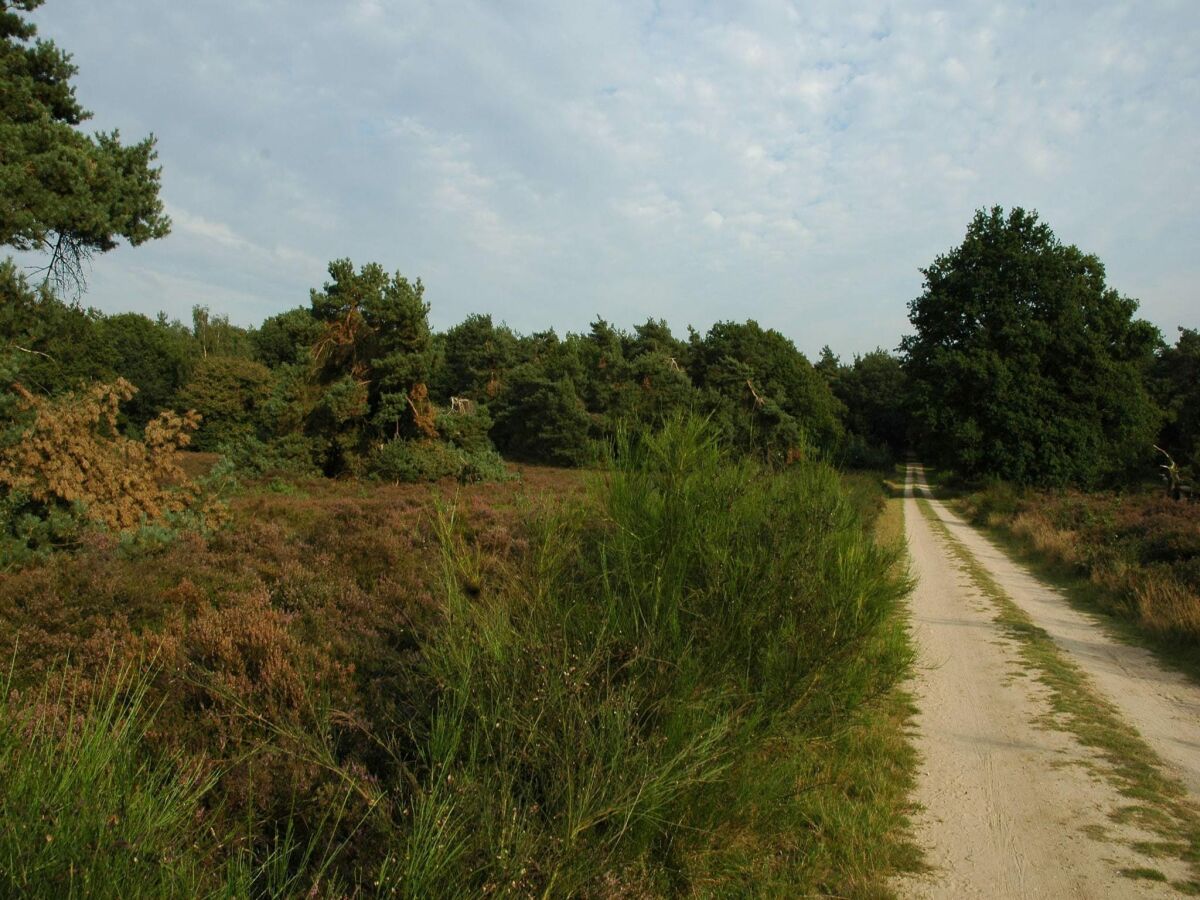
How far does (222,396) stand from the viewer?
44.3 m

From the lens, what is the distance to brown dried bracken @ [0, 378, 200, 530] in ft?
30.1

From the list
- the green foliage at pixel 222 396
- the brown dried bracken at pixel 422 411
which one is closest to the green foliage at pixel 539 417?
the brown dried bracken at pixel 422 411

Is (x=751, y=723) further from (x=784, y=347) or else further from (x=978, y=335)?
(x=784, y=347)

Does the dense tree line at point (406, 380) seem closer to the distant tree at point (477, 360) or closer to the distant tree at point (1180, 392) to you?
the distant tree at point (477, 360)

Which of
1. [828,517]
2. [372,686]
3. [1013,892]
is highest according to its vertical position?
[828,517]

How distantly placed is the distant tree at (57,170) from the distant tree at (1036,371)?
3281 centimetres

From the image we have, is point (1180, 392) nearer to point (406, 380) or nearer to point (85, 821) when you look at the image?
point (406, 380)

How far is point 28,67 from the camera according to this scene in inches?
594

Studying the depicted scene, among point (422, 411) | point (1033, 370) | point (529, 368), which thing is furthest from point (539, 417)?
point (1033, 370)

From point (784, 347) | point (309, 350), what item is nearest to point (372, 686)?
point (309, 350)

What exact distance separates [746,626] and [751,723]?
35.9 inches

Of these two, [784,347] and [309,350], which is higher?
[784,347]

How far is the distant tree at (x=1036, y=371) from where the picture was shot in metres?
34.7

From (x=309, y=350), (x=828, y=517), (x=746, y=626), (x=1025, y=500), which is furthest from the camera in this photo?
(x=1025, y=500)
